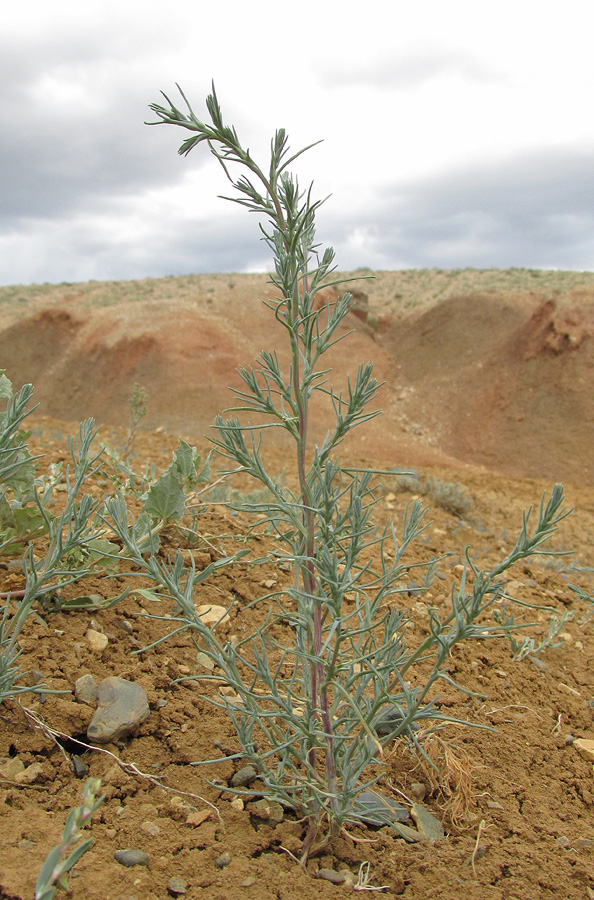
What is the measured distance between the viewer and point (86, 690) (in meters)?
2.00

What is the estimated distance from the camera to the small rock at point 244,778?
1.81 metres

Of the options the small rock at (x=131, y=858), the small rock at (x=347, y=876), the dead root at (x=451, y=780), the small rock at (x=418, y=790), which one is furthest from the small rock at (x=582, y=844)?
the small rock at (x=131, y=858)

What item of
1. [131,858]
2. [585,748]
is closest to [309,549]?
[131,858]

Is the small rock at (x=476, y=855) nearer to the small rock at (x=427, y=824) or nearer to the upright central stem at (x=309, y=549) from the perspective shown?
the small rock at (x=427, y=824)

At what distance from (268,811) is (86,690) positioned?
2.19 ft

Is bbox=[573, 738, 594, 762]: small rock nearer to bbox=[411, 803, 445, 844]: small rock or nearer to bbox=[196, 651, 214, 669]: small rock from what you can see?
Answer: bbox=[411, 803, 445, 844]: small rock

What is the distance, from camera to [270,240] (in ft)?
5.07

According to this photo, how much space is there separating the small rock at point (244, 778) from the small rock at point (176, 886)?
38cm

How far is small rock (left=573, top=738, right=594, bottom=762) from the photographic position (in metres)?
2.33

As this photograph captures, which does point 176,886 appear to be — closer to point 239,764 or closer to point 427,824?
point 239,764

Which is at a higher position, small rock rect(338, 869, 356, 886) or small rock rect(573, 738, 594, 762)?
small rock rect(338, 869, 356, 886)

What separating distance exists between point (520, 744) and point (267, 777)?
3.96ft

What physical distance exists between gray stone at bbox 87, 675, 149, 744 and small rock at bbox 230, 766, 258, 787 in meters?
0.33

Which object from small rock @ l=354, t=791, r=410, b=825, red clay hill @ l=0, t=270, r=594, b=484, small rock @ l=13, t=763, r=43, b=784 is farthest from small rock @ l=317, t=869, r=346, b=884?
red clay hill @ l=0, t=270, r=594, b=484
